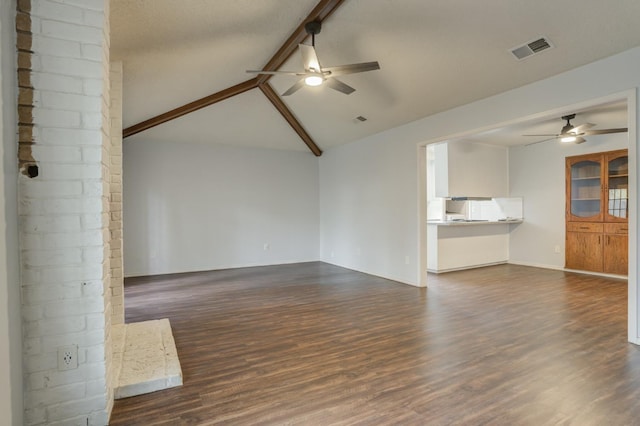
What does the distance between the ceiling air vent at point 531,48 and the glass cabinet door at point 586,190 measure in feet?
13.6

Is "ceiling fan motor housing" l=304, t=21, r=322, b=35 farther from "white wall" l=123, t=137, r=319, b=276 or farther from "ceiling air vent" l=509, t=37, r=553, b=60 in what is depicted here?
"white wall" l=123, t=137, r=319, b=276

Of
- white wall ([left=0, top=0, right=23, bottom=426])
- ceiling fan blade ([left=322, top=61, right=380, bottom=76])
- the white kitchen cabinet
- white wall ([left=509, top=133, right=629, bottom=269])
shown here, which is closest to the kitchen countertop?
the white kitchen cabinet

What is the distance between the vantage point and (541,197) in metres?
6.83

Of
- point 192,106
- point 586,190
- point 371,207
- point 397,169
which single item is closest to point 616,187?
point 586,190

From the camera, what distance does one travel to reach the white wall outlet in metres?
1.79

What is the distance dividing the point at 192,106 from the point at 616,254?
7.65m

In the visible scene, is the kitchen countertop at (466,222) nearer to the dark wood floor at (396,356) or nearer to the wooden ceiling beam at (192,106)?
the dark wood floor at (396,356)

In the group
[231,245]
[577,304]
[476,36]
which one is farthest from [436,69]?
[231,245]

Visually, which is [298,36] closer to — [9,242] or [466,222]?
[9,242]

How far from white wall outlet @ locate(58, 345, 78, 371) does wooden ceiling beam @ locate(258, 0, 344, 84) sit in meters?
3.34

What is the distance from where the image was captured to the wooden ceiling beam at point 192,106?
5102mm

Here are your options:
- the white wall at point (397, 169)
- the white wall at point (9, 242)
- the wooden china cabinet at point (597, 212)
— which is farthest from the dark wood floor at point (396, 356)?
the white wall at point (397, 169)

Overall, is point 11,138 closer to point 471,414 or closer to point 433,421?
point 433,421

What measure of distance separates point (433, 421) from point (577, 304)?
11.2ft
